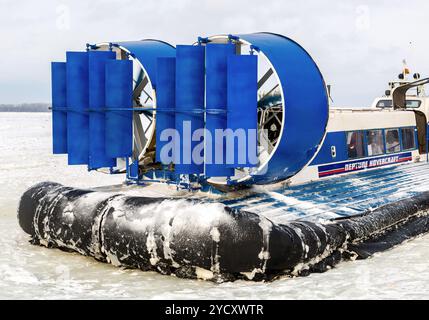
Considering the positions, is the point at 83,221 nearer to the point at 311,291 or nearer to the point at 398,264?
the point at 311,291

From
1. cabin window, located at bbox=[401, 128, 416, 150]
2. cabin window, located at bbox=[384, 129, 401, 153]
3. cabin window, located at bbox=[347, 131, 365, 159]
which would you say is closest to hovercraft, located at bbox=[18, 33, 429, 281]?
cabin window, located at bbox=[347, 131, 365, 159]

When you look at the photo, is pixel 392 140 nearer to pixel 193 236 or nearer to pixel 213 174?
pixel 213 174

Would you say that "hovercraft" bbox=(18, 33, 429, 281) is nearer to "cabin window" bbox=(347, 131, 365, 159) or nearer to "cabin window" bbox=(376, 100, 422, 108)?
"cabin window" bbox=(347, 131, 365, 159)

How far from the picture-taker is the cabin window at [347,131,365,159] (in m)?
6.49

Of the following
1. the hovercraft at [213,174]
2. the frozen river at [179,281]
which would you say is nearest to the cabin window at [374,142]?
the hovercraft at [213,174]

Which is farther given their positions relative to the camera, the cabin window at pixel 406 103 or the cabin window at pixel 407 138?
the cabin window at pixel 406 103

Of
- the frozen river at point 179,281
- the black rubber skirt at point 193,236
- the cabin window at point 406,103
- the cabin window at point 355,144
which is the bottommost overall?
the frozen river at point 179,281

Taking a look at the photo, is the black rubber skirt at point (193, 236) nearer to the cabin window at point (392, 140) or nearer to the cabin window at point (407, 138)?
the cabin window at point (392, 140)

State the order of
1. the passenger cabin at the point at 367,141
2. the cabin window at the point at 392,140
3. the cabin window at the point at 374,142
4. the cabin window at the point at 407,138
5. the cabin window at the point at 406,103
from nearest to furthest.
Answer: the passenger cabin at the point at 367,141 → the cabin window at the point at 374,142 → the cabin window at the point at 392,140 → the cabin window at the point at 407,138 → the cabin window at the point at 406,103

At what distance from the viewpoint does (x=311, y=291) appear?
3.53 meters

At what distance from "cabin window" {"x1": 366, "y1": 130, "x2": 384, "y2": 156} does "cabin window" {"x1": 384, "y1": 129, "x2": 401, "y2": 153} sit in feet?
0.60

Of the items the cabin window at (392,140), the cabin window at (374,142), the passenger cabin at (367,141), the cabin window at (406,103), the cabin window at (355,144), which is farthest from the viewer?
the cabin window at (406,103)

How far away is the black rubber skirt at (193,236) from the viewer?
12.1 feet
